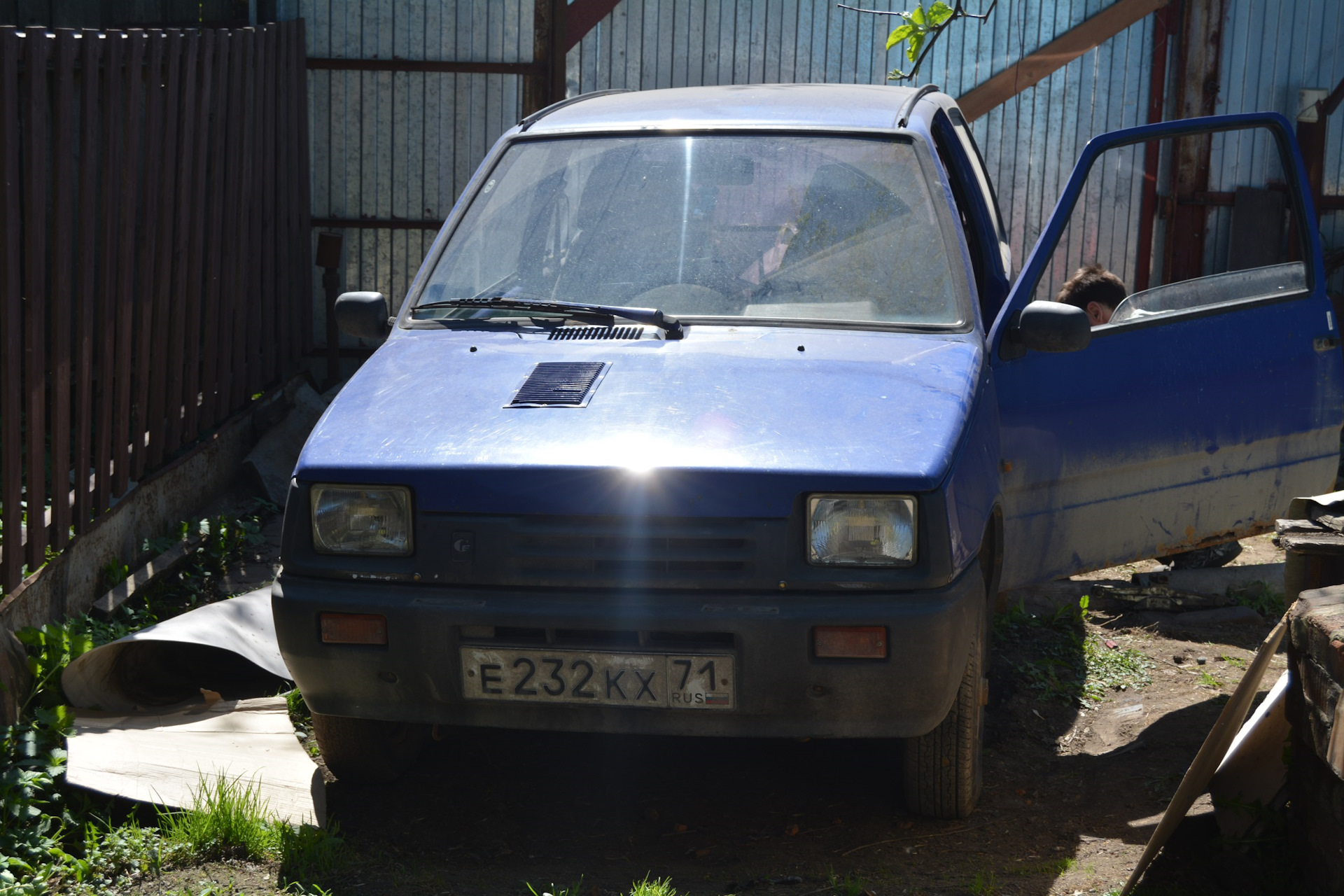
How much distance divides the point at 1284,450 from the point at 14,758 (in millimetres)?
4011

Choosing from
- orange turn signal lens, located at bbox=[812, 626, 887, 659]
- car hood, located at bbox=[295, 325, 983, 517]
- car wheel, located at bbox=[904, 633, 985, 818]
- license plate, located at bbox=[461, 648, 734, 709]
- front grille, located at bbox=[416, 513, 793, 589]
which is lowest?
car wheel, located at bbox=[904, 633, 985, 818]

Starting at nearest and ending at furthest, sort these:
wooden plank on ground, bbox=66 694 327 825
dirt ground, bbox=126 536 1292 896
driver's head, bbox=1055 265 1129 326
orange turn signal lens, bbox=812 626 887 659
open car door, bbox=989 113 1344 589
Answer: orange turn signal lens, bbox=812 626 887 659 < dirt ground, bbox=126 536 1292 896 < wooden plank on ground, bbox=66 694 327 825 < open car door, bbox=989 113 1344 589 < driver's head, bbox=1055 265 1129 326

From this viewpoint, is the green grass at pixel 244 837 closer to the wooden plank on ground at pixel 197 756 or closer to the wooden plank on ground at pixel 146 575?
the wooden plank on ground at pixel 197 756

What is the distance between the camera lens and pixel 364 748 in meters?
3.44

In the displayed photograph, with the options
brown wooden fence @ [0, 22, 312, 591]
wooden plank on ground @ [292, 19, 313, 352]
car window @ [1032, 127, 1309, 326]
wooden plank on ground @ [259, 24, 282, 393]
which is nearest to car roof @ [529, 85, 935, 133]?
brown wooden fence @ [0, 22, 312, 591]

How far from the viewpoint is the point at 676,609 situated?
2754 mm

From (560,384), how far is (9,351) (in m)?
1.98

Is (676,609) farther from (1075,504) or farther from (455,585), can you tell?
(1075,504)

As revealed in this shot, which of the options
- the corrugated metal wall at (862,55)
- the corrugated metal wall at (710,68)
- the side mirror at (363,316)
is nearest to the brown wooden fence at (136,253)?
the corrugated metal wall at (710,68)

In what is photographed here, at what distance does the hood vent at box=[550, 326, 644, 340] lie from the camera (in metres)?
3.49

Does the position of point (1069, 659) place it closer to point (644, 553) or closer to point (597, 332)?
point (597, 332)

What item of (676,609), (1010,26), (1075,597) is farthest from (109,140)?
(1010,26)

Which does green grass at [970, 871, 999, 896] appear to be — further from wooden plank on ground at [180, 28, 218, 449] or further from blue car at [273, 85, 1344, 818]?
wooden plank on ground at [180, 28, 218, 449]

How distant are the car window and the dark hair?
251cm
